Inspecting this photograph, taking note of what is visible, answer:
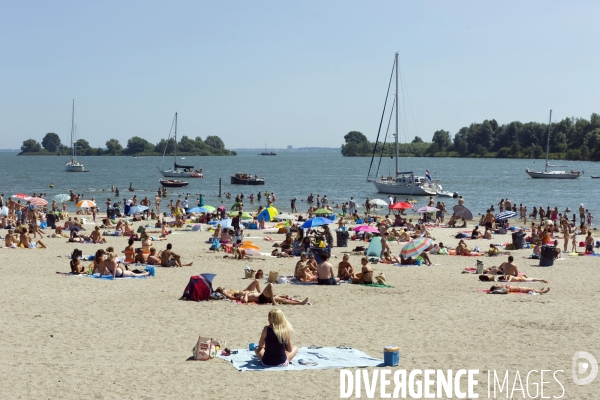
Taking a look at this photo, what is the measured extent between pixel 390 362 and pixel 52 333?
18.5ft

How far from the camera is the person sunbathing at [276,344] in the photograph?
10.2m

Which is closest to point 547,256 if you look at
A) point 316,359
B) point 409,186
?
point 316,359

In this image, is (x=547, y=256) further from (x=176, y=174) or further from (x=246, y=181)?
(x=176, y=174)

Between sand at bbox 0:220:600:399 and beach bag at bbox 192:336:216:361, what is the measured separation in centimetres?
15

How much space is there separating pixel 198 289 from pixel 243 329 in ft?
9.24

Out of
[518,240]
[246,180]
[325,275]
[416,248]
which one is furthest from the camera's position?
[246,180]

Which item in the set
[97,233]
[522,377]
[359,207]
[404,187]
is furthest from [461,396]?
[404,187]

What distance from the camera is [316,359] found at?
35.1ft

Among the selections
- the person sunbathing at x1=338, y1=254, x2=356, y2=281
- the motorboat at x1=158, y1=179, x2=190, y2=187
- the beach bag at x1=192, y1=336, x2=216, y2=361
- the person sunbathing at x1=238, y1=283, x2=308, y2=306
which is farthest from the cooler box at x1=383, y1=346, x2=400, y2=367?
the motorboat at x1=158, y1=179, x2=190, y2=187

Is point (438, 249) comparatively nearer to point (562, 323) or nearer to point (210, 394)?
point (562, 323)

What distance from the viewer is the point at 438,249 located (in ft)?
79.4

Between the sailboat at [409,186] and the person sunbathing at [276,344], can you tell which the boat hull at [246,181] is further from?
the person sunbathing at [276,344]

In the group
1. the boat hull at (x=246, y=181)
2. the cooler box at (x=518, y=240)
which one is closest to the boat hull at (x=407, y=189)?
the boat hull at (x=246, y=181)

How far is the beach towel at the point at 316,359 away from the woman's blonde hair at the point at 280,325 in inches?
17.2
